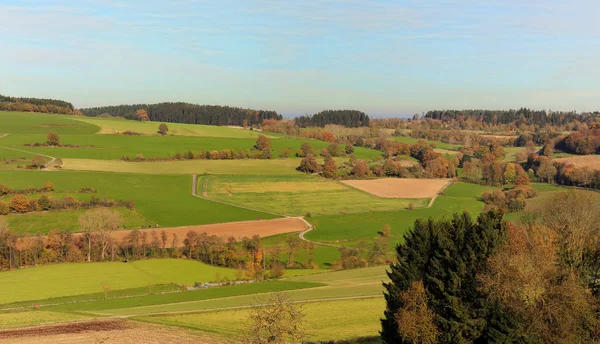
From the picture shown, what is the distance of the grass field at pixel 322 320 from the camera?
34.9 m

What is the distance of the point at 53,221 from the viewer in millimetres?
78438

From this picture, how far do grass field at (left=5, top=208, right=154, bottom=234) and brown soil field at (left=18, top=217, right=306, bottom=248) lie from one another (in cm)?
454

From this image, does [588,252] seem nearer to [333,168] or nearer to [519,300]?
Result: [519,300]

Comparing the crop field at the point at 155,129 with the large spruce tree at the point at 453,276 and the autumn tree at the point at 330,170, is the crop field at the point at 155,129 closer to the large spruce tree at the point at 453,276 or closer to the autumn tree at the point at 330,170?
the autumn tree at the point at 330,170

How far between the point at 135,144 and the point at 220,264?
81095mm

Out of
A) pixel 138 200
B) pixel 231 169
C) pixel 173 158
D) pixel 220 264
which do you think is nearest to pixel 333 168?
pixel 231 169

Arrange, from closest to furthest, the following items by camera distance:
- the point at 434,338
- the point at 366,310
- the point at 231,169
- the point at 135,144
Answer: the point at 434,338 < the point at 366,310 < the point at 231,169 < the point at 135,144

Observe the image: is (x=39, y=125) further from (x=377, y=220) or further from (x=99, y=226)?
(x=377, y=220)

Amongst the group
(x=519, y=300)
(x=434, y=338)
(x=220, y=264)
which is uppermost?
(x=519, y=300)

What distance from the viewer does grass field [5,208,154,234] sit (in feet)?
247

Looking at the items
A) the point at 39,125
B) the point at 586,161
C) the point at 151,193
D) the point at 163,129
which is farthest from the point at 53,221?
the point at 586,161

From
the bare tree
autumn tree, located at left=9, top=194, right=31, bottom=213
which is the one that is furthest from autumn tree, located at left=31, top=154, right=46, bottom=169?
the bare tree

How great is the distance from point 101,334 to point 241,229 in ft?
162

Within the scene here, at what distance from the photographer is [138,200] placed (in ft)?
308
